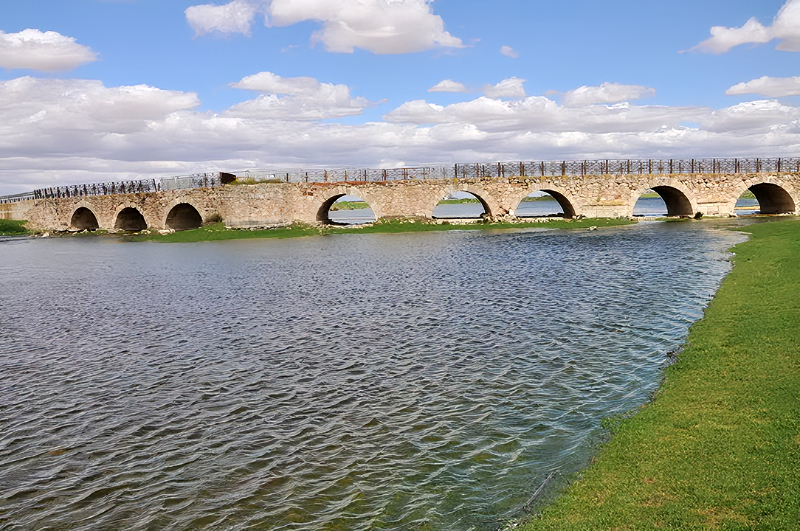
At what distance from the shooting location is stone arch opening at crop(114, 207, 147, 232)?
198ft

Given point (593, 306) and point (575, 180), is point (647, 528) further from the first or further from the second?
point (575, 180)

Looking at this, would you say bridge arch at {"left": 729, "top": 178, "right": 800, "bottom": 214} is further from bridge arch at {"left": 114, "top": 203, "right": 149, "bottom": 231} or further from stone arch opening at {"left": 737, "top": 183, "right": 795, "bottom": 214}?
bridge arch at {"left": 114, "top": 203, "right": 149, "bottom": 231}

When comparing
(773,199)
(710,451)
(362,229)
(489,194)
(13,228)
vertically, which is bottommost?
(710,451)

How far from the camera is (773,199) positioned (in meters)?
55.9

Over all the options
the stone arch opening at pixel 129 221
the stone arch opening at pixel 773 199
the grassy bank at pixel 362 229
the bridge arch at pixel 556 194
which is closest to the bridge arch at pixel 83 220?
the stone arch opening at pixel 129 221

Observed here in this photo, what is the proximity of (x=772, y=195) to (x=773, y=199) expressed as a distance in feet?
1.67

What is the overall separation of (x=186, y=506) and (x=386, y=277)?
16.6 meters

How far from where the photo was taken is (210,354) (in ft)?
40.9

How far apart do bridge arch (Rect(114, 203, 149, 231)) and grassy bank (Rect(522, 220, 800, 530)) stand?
2212 inches

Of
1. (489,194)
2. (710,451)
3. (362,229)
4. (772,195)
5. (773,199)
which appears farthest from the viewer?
(773,199)

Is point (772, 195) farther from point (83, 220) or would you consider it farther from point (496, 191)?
point (83, 220)

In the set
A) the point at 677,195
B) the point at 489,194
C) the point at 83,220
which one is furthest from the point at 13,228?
the point at 677,195

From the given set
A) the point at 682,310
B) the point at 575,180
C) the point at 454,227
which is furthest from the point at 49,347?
the point at 575,180

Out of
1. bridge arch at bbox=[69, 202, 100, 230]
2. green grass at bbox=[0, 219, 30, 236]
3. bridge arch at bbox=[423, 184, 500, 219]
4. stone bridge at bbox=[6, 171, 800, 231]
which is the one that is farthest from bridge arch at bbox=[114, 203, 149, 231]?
bridge arch at bbox=[423, 184, 500, 219]
